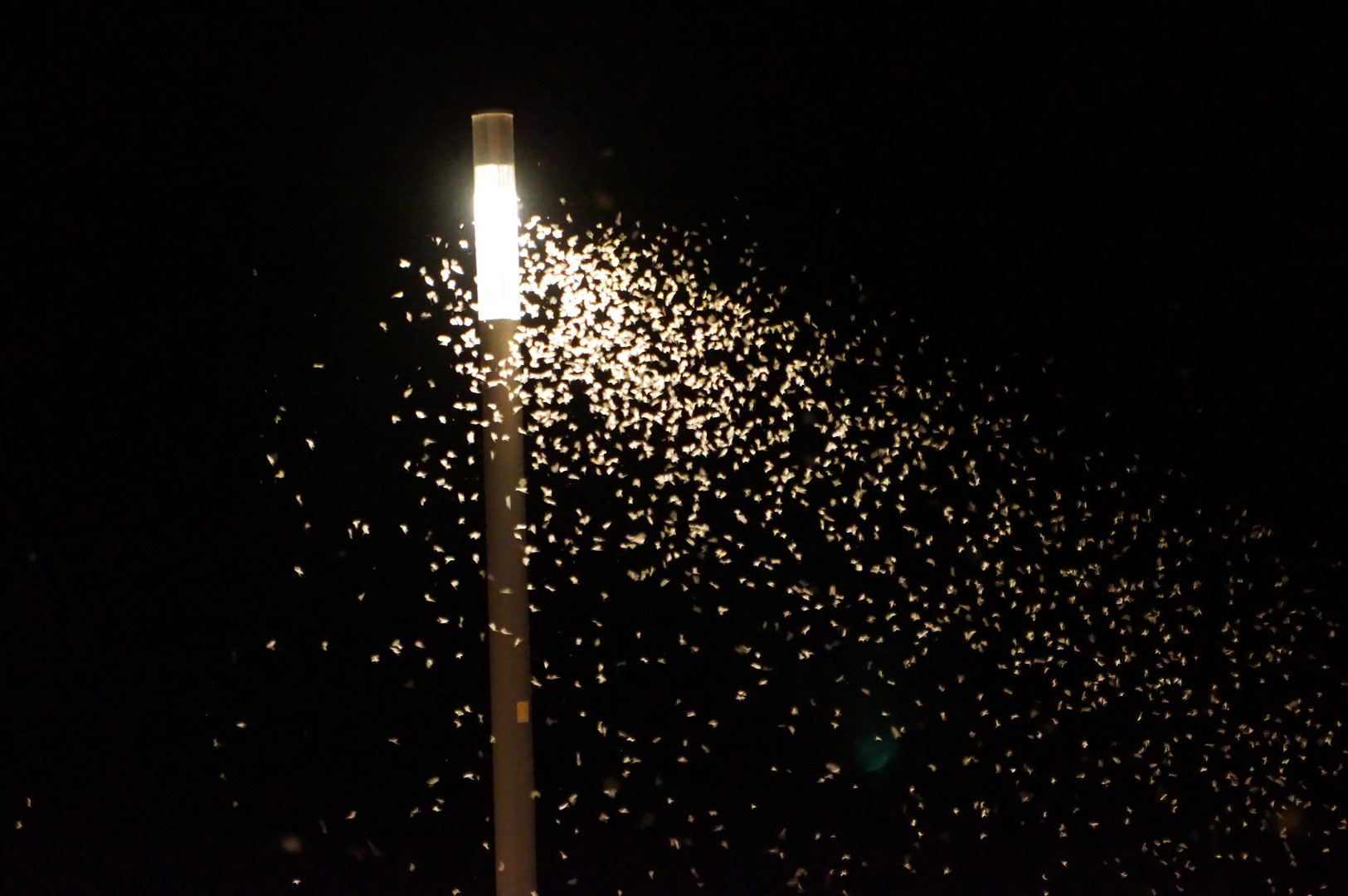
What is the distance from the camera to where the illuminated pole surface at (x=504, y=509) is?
4340mm

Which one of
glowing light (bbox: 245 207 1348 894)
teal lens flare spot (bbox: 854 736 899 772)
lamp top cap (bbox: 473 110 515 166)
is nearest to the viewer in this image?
lamp top cap (bbox: 473 110 515 166)

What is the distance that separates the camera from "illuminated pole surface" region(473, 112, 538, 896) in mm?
4340

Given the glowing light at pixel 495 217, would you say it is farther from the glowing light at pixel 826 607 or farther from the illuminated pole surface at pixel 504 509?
the glowing light at pixel 826 607

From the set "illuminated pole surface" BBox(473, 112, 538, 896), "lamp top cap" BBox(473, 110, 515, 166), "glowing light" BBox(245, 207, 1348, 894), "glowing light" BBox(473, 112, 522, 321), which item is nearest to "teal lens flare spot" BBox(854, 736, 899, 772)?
"glowing light" BBox(245, 207, 1348, 894)

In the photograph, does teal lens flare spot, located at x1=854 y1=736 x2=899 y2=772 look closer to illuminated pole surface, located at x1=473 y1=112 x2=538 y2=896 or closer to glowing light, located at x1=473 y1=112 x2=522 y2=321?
illuminated pole surface, located at x1=473 y1=112 x2=538 y2=896

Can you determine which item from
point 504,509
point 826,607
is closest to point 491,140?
point 504,509

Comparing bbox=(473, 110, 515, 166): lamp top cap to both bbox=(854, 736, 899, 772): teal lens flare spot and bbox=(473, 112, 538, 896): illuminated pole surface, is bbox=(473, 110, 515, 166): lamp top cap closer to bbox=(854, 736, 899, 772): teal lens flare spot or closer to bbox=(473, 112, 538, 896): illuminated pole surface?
bbox=(473, 112, 538, 896): illuminated pole surface

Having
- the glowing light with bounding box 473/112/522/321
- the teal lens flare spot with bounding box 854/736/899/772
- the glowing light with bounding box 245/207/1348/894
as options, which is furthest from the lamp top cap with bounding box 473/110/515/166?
the teal lens flare spot with bounding box 854/736/899/772

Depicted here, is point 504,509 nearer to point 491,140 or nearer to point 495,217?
point 495,217

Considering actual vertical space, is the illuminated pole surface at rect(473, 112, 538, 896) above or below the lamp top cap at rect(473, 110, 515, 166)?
below

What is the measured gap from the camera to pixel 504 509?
14.4 ft

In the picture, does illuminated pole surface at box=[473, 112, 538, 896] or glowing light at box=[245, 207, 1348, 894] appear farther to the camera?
glowing light at box=[245, 207, 1348, 894]

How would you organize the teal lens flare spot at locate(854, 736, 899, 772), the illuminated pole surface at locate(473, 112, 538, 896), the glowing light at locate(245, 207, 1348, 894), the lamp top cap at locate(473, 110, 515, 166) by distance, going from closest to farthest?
the illuminated pole surface at locate(473, 112, 538, 896) < the lamp top cap at locate(473, 110, 515, 166) < the glowing light at locate(245, 207, 1348, 894) < the teal lens flare spot at locate(854, 736, 899, 772)

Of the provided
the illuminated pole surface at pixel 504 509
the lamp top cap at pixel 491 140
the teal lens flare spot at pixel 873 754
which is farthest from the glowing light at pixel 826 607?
the lamp top cap at pixel 491 140
